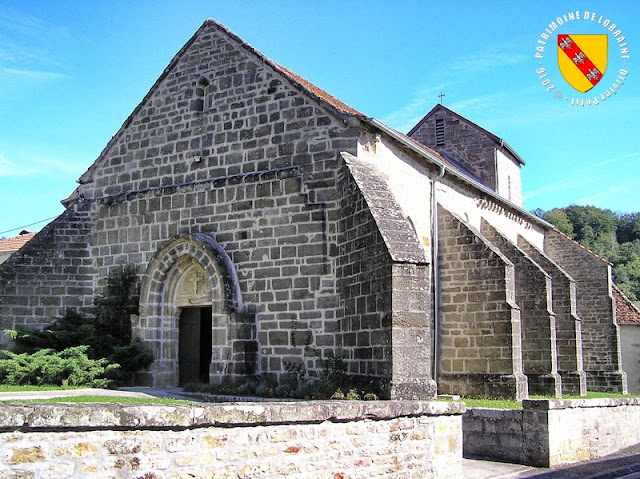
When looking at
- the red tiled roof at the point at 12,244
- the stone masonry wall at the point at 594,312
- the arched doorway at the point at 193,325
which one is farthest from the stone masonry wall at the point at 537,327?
the red tiled roof at the point at 12,244

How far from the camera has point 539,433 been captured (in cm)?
1118

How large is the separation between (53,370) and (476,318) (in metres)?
9.10

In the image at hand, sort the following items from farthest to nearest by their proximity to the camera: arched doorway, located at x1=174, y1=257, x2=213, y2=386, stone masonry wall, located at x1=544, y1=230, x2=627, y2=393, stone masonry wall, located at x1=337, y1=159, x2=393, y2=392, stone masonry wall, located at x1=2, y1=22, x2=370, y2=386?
stone masonry wall, located at x1=544, y1=230, x2=627, y2=393
arched doorway, located at x1=174, y1=257, x2=213, y2=386
stone masonry wall, located at x1=2, y1=22, x2=370, y2=386
stone masonry wall, located at x1=337, y1=159, x2=393, y2=392

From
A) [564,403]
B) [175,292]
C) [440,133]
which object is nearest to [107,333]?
[175,292]

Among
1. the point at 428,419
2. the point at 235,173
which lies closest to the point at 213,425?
the point at 428,419

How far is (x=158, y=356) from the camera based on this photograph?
14.4m

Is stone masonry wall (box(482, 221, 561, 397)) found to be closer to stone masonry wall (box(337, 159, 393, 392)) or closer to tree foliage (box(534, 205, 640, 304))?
stone masonry wall (box(337, 159, 393, 392))

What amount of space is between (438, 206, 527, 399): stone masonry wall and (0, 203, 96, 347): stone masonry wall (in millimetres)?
8357

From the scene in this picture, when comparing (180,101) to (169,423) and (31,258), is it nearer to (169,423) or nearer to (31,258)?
(31,258)

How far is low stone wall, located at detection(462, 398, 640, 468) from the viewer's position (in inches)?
439

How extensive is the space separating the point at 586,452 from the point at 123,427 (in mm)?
9537

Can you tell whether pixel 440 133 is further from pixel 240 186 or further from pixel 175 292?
pixel 175 292

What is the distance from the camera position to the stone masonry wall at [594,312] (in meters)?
23.2

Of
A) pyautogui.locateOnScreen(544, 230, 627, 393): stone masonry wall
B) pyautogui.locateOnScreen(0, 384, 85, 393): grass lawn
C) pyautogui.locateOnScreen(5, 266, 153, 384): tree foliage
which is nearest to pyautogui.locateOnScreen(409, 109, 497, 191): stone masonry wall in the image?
pyautogui.locateOnScreen(544, 230, 627, 393): stone masonry wall
